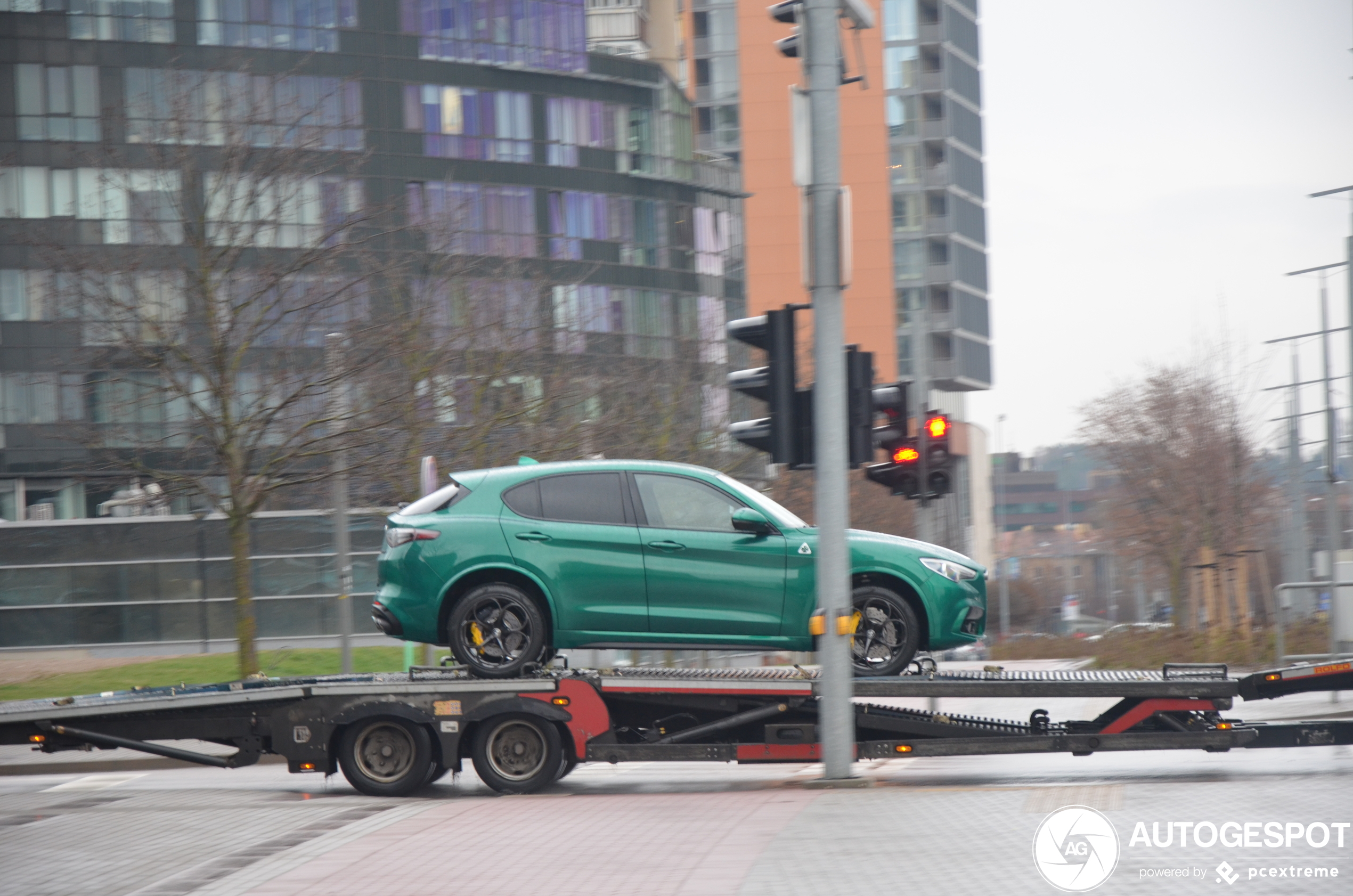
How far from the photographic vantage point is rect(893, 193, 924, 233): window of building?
90.8m

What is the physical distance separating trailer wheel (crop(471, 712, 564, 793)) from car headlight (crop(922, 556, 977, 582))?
3.11 meters

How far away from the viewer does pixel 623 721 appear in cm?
1186

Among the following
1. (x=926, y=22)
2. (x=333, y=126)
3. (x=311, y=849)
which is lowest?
(x=311, y=849)

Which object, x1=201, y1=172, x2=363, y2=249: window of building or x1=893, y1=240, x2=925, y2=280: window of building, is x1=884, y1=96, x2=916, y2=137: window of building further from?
x1=201, y1=172, x2=363, y2=249: window of building

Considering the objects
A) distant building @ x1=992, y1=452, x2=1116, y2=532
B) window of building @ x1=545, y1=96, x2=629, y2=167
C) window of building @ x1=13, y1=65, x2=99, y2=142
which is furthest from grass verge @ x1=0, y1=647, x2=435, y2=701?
distant building @ x1=992, y1=452, x2=1116, y2=532

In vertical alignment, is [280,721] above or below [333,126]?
below

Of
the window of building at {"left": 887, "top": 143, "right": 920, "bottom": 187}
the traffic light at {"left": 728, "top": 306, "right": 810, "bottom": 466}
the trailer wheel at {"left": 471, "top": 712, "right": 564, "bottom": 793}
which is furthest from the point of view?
the window of building at {"left": 887, "top": 143, "right": 920, "bottom": 187}

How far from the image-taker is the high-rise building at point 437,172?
98.3 feet

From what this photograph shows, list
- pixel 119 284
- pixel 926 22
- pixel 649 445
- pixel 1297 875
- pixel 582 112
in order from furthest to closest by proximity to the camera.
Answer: pixel 926 22 < pixel 582 112 < pixel 649 445 < pixel 119 284 < pixel 1297 875

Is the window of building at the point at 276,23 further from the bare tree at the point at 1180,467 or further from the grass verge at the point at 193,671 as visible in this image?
the bare tree at the point at 1180,467

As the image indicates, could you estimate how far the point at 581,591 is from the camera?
1111 cm

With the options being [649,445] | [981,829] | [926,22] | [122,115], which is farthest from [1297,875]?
[926,22]

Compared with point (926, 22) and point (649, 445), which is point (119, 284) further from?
point (926, 22)

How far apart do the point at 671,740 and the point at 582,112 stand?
46258 millimetres
